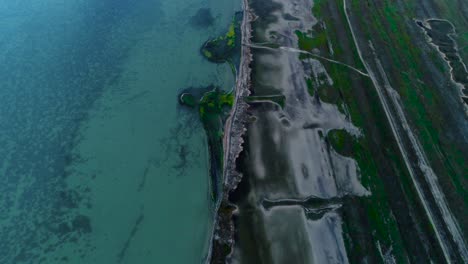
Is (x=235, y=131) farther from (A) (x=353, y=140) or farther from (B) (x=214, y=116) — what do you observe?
(A) (x=353, y=140)

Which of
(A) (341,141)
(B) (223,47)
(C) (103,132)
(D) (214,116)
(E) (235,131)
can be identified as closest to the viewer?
(A) (341,141)

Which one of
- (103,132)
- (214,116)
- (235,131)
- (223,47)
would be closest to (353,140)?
(235,131)

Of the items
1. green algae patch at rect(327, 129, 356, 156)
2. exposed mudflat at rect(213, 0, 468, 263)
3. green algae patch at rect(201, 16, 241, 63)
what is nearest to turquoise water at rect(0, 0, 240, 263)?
green algae patch at rect(201, 16, 241, 63)

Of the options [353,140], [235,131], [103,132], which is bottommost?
[353,140]

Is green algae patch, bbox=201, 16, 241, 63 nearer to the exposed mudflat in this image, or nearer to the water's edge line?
the water's edge line

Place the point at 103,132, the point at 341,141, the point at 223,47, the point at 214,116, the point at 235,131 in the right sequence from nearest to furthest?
the point at 341,141 → the point at 235,131 → the point at 103,132 → the point at 214,116 → the point at 223,47

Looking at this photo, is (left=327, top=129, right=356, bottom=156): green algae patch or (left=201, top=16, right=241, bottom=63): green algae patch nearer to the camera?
(left=327, top=129, right=356, bottom=156): green algae patch

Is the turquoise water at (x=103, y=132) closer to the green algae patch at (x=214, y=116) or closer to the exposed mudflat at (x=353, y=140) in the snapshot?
the green algae patch at (x=214, y=116)
